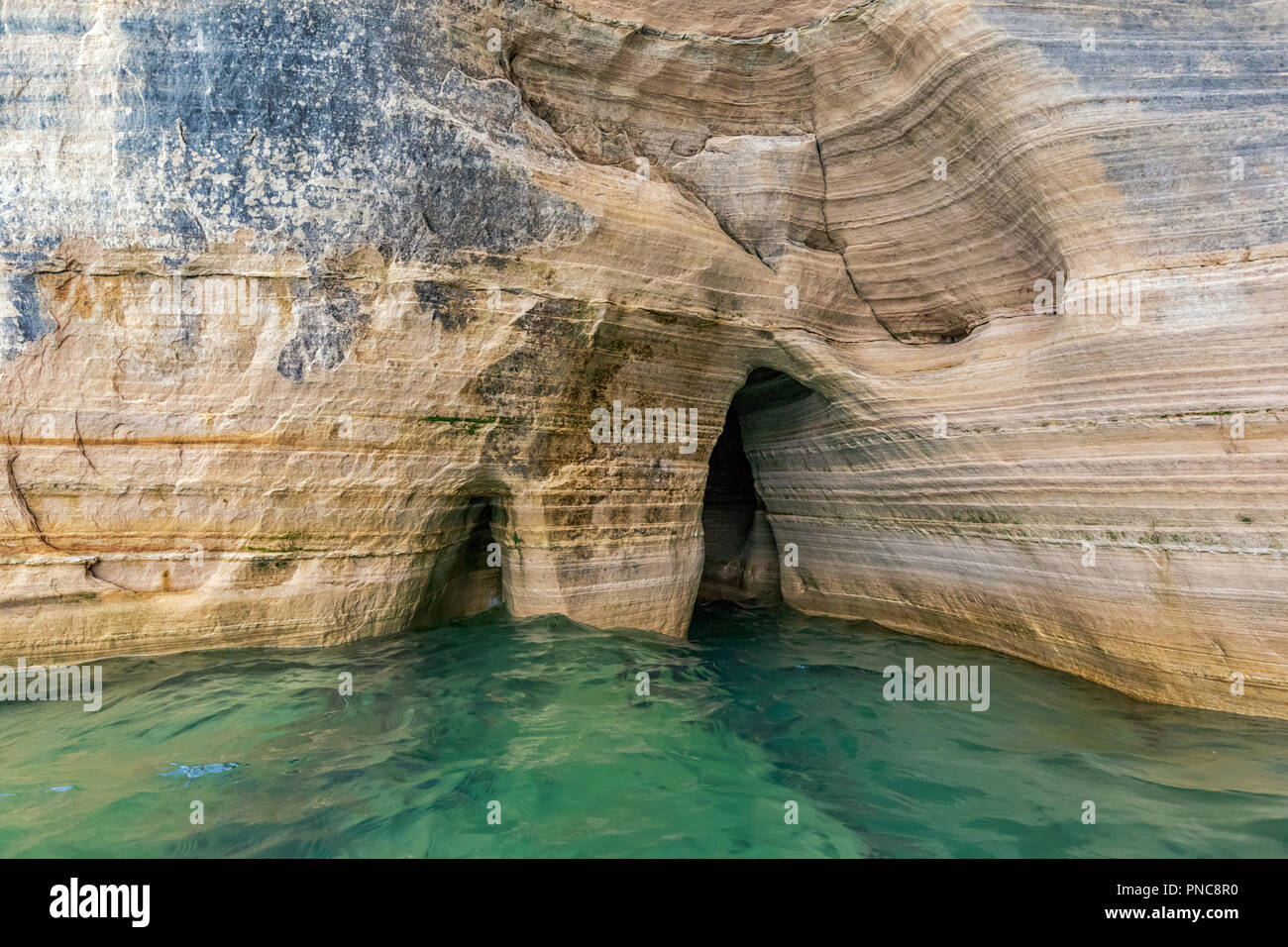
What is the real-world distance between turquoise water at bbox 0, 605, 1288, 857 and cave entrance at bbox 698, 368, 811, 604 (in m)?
2.69

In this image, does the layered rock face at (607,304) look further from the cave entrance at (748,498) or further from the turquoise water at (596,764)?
the cave entrance at (748,498)

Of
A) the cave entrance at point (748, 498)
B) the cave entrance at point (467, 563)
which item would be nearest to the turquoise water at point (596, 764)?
the cave entrance at point (467, 563)

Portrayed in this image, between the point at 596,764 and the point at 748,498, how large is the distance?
21.0 feet

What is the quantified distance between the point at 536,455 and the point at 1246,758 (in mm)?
4365

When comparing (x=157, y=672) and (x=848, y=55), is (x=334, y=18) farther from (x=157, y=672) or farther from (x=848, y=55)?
(x=157, y=672)

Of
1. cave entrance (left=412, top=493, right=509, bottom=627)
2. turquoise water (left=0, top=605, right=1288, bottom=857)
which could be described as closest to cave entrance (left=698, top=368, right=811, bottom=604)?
cave entrance (left=412, top=493, right=509, bottom=627)

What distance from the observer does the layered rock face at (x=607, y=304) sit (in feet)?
15.3

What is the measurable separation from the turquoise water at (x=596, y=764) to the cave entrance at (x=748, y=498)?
2691 mm

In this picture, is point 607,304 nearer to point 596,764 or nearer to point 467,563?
point 467,563

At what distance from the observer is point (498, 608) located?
21.6 ft

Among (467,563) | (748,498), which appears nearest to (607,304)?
(467,563)

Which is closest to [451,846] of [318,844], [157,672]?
[318,844]

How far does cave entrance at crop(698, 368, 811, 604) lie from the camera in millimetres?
7505

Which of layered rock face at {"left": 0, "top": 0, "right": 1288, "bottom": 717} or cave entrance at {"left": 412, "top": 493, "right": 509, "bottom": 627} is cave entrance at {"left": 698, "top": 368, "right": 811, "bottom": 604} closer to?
layered rock face at {"left": 0, "top": 0, "right": 1288, "bottom": 717}
